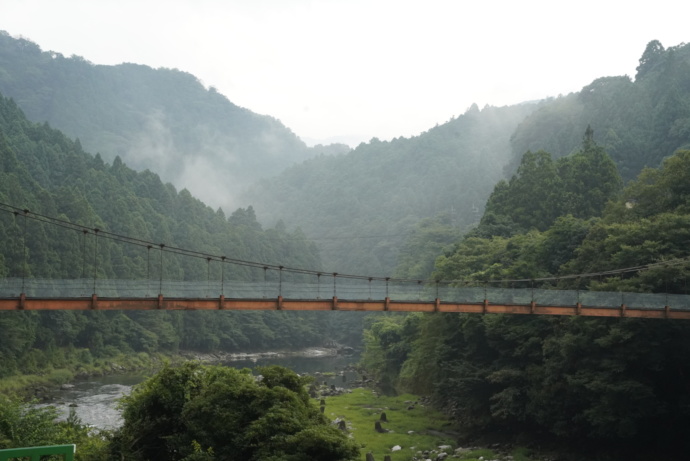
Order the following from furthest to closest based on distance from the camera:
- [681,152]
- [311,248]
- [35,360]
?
[311,248] < [35,360] < [681,152]

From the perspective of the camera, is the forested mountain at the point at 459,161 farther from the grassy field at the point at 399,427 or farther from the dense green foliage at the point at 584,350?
the grassy field at the point at 399,427

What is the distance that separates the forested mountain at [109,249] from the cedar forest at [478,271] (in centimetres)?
24

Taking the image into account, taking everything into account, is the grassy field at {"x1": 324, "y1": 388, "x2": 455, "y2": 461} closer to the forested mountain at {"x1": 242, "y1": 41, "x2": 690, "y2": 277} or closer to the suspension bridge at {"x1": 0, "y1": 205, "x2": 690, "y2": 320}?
the suspension bridge at {"x1": 0, "y1": 205, "x2": 690, "y2": 320}

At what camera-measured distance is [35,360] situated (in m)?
55.9

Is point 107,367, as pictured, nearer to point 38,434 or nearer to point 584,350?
point 38,434

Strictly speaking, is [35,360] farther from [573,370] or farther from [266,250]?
[266,250]

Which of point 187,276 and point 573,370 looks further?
point 187,276

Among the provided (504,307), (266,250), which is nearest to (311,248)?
(266,250)

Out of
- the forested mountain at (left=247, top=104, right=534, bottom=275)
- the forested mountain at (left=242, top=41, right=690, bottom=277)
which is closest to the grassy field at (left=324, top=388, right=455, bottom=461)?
the forested mountain at (left=242, top=41, right=690, bottom=277)

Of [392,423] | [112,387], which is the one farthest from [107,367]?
[392,423]

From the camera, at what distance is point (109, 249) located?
73.2m

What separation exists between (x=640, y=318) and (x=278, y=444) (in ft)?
53.5

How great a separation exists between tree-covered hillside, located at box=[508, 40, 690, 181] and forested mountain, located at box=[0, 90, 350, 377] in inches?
1723

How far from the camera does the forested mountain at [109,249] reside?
59.0 meters
